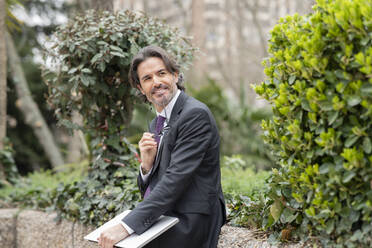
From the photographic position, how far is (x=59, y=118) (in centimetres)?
409

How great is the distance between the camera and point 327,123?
79.2 inches

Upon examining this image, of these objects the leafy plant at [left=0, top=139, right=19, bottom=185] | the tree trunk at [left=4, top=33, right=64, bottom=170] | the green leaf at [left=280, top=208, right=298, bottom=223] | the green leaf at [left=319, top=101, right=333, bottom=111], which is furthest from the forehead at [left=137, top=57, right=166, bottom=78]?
the tree trunk at [left=4, top=33, right=64, bottom=170]

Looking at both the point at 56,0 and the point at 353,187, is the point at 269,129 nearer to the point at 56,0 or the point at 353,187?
the point at 353,187

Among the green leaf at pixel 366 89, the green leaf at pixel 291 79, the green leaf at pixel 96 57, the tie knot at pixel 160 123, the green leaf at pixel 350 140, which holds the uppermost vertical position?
the green leaf at pixel 96 57

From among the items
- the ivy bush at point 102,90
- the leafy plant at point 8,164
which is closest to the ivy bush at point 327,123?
the ivy bush at point 102,90

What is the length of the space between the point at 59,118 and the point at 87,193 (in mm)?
887

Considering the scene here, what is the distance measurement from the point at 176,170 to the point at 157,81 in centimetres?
68

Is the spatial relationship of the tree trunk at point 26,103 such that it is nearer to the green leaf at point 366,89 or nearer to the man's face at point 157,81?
the man's face at point 157,81

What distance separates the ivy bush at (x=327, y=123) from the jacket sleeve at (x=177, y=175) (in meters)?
0.46

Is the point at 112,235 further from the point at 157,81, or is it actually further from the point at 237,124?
the point at 237,124

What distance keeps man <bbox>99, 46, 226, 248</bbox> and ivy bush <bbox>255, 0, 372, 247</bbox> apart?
421 mm

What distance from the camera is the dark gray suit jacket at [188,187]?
224 centimetres

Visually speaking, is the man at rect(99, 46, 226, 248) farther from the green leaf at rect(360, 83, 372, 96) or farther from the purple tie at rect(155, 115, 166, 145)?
the green leaf at rect(360, 83, 372, 96)

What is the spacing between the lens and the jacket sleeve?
224 cm
